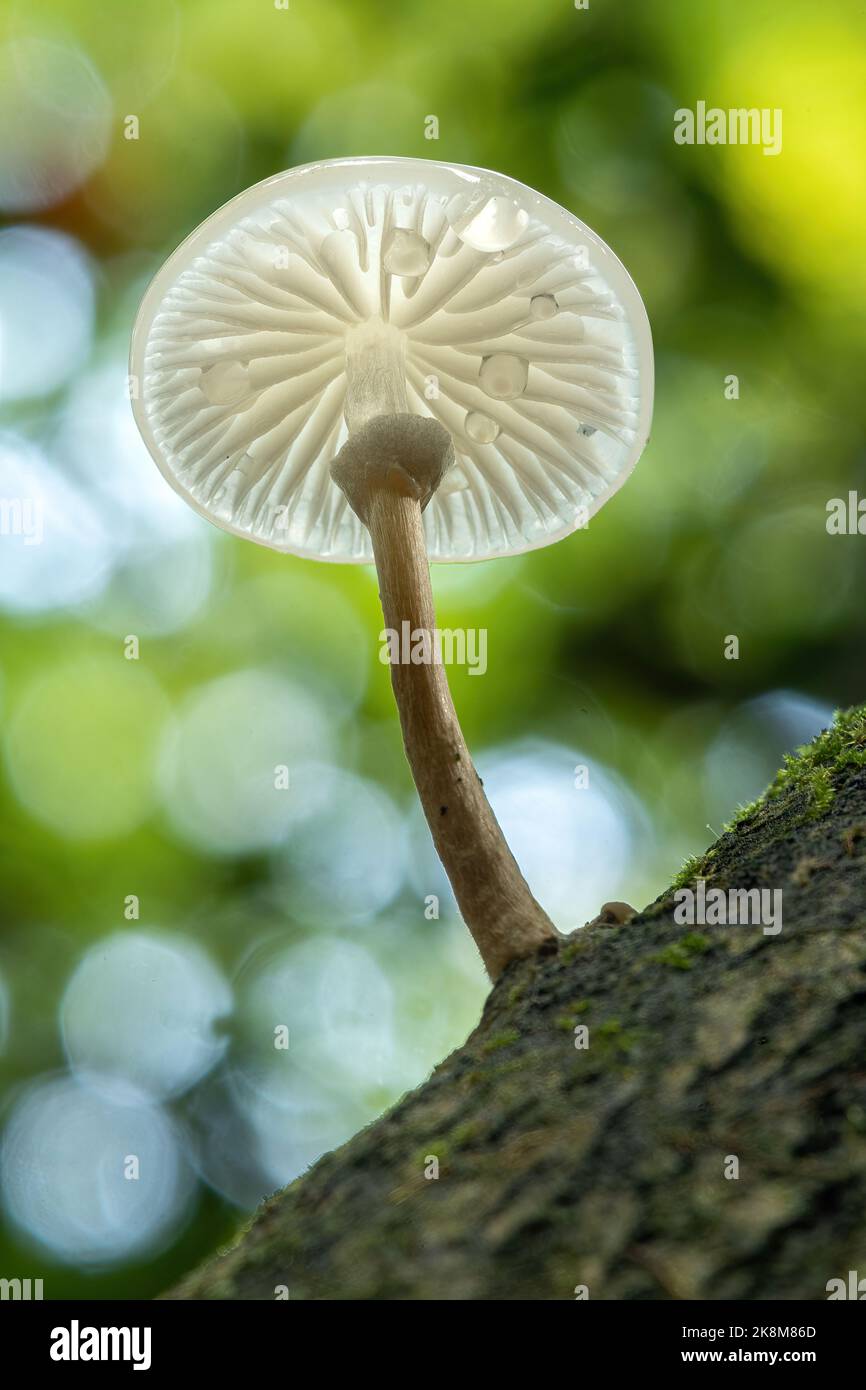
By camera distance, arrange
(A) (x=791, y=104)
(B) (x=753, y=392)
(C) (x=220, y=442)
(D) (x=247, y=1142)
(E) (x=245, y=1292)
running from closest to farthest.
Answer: (E) (x=245, y=1292)
(C) (x=220, y=442)
(A) (x=791, y=104)
(B) (x=753, y=392)
(D) (x=247, y=1142)

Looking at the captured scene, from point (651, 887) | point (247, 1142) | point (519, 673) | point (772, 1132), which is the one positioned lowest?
point (247, 1142)

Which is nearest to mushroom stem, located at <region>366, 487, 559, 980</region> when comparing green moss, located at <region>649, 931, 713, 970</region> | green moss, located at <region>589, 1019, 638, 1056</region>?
green moss, located at <region>649, 931, 713, 970</region>

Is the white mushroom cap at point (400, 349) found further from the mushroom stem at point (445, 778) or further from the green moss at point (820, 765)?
the green moss at point (820, 765)

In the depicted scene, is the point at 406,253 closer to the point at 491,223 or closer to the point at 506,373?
the point at 491,223

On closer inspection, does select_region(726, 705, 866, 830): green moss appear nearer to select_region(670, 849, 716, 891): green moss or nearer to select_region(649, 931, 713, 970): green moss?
select_region(670, 849, 716, 891): green moss

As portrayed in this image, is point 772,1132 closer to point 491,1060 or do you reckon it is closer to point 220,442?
point 491,1060

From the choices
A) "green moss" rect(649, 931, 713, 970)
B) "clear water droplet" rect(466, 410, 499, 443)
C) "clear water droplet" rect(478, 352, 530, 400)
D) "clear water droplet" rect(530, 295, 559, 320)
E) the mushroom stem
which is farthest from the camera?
"clear water droplet" rect(466, 410, 499, 443)

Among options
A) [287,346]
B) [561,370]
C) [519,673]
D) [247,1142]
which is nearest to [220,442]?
[287,346]

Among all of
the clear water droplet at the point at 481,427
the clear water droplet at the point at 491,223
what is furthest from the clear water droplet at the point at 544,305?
the clear water droplet at the point at 481,427
